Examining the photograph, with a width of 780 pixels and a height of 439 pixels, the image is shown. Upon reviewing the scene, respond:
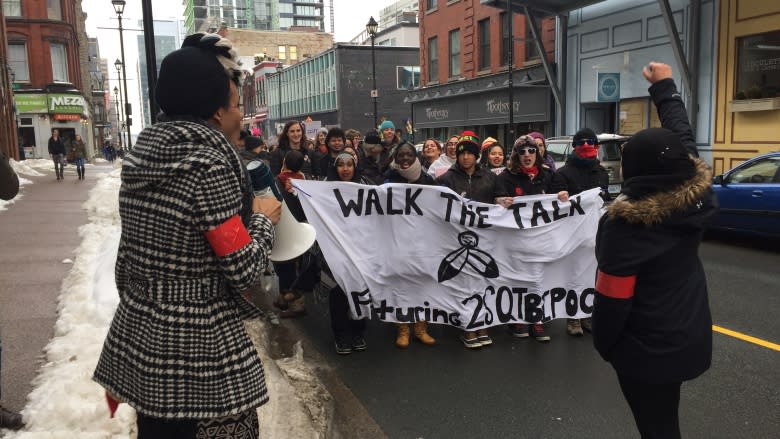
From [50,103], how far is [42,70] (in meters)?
2.26

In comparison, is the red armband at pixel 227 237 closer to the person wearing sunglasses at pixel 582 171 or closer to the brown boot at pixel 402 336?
the brown boot at pixel 402 336

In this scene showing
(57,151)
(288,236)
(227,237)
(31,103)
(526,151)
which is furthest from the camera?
(31,103)

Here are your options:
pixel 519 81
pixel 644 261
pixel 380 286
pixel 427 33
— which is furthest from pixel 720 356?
pixel 427 33

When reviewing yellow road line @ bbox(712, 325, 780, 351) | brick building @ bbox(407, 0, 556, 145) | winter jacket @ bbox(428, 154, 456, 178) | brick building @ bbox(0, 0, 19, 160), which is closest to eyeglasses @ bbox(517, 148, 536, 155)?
yellow road line @ bbox(712, 325, 780, 351)

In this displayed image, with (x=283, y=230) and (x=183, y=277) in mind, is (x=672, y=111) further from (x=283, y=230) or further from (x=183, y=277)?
(x=183, y=277)

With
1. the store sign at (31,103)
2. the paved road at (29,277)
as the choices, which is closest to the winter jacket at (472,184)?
the paved road at (29,277)

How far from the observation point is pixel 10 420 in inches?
135

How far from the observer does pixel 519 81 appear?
2417cm

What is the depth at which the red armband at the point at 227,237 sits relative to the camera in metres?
1.84

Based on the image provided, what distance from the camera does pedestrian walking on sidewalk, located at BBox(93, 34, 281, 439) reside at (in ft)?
6.08

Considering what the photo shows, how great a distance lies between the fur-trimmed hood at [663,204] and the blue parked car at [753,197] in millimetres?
8288

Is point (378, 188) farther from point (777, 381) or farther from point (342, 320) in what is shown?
point (777, 381)

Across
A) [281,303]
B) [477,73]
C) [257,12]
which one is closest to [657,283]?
[281,303]

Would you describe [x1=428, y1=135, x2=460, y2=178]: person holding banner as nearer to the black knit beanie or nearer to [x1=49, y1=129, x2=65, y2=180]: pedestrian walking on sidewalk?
the black knit beanie
